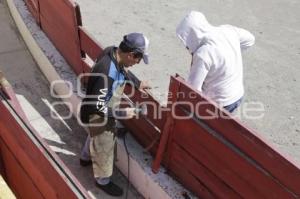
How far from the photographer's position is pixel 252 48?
25.3ft

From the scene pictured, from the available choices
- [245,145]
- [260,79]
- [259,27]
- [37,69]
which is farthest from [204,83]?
[259,27]

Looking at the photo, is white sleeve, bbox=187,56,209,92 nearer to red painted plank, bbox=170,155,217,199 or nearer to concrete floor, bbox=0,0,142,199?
red painted plank, bbox=170,155,217,199

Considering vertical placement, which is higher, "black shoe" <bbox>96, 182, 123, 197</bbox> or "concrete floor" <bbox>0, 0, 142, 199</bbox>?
"concrete floor" <bbox>0, 0, 142, 199</bbox>

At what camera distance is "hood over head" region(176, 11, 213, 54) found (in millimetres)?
4109

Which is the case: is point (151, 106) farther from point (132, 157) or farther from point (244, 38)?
point (244, 38)

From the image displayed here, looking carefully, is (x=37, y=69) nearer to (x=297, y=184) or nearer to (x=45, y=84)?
(x=45, y=84)

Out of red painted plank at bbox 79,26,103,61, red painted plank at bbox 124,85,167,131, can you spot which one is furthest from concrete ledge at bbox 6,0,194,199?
red painted plank at bbox 79,26,103,61

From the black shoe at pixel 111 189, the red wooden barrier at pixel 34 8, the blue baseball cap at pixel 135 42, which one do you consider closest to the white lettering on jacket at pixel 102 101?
the blue baseball cap at pixel 135 42

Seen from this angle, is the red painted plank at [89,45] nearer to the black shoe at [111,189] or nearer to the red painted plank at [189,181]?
the black shoe at [111,189]

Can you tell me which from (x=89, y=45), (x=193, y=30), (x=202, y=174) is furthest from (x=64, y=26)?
(x=202, y=174)

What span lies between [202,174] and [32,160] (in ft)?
5.13

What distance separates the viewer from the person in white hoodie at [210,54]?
4.08 meters

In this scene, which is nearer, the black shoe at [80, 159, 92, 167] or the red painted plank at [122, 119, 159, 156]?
the red painted plank at [122, 119, 159, 156]

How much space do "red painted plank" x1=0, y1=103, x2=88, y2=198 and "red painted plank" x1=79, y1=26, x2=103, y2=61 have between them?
1393 mm
